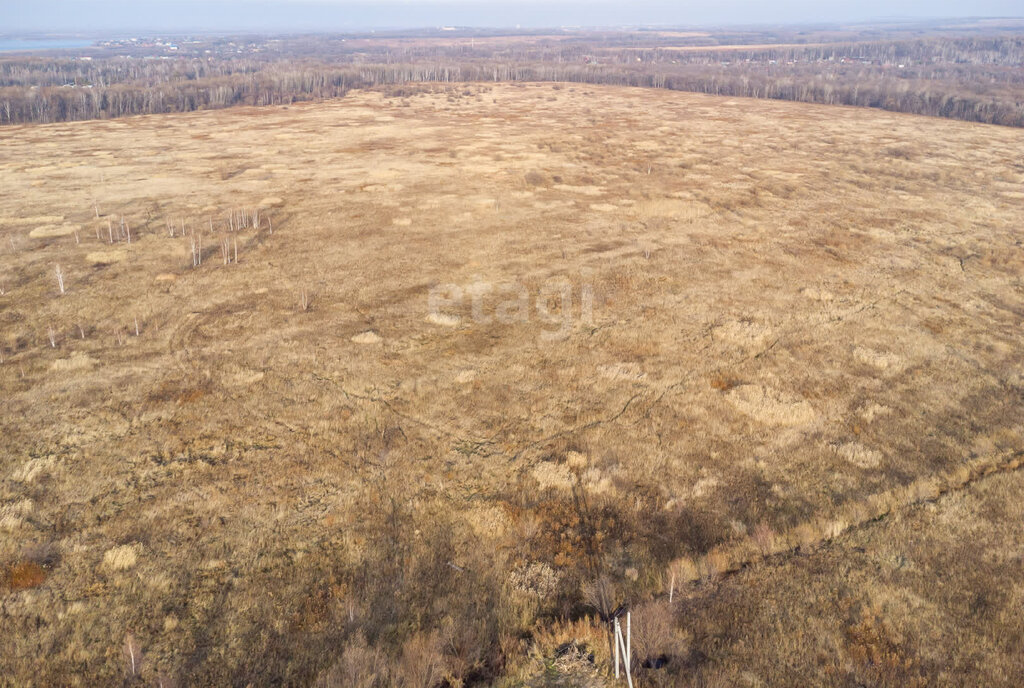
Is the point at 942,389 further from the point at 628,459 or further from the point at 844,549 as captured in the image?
the point at 628,459

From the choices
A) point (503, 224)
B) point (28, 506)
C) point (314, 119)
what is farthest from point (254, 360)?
A: point (314, 119)

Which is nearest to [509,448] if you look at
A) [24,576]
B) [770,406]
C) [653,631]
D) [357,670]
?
[653,631]

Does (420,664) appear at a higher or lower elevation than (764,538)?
lower

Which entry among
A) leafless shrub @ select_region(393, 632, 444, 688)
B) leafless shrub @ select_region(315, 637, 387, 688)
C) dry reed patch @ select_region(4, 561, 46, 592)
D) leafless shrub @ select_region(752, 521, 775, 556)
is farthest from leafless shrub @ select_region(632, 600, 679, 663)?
dry reed patch @ select_region(4, 561, 46, 592)

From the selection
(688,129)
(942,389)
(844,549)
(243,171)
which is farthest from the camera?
(688,129)

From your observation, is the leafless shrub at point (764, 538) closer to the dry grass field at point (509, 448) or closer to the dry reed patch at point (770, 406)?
the dry grass field at point (509, 448)

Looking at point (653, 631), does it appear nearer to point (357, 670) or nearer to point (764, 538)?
point (764, 538)

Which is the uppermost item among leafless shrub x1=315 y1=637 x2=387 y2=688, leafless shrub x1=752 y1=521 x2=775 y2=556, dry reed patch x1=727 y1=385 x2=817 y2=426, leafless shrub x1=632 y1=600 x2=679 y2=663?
dry reed patch x1=727 y1=385 x2=817 y2=426

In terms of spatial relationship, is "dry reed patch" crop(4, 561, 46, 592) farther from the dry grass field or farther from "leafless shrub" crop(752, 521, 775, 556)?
"leafless shrub" crop(752, 521, 775, 556)
